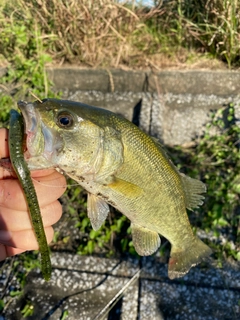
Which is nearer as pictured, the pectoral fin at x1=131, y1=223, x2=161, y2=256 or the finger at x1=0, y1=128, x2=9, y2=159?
the finger at x1=0, y1=128, x2=9, y2=159

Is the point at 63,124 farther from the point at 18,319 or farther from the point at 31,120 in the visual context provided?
the point at 18,319

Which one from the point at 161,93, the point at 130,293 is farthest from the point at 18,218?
the point at 161,93

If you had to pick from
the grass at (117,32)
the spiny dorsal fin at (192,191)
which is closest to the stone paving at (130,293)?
the spiny dorsal fin at (192,191)

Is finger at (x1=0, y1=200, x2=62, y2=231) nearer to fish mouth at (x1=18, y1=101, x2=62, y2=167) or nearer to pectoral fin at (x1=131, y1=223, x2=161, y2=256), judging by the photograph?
fish mouth at (x1=18, y1=101, x2=62, y2=167)

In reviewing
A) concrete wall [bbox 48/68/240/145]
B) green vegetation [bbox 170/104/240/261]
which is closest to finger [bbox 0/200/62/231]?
green vegetation [bbox 170/104/240/261]

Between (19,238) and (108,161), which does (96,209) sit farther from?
(19,238)
